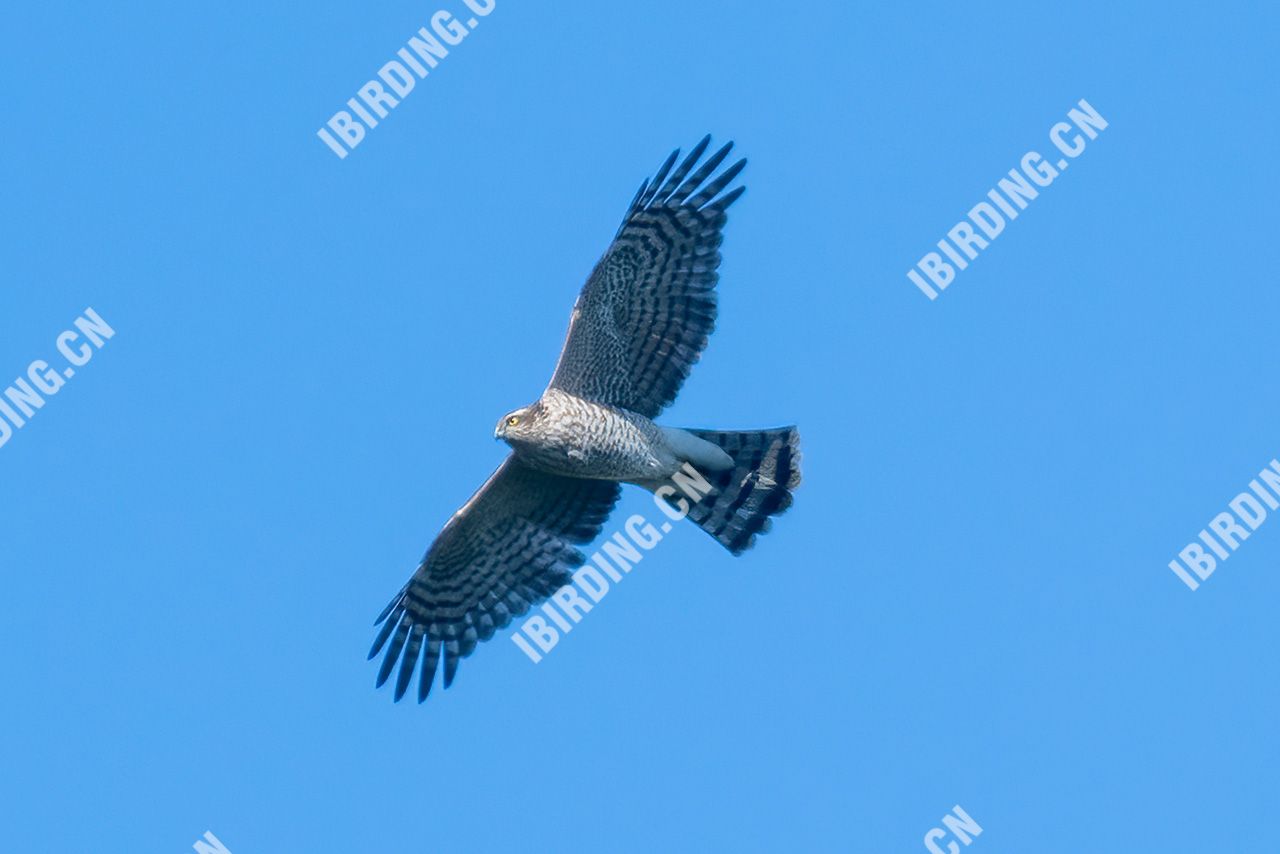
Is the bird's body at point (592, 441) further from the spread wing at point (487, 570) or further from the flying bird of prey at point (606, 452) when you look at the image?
the spread wing at point (487, 570)

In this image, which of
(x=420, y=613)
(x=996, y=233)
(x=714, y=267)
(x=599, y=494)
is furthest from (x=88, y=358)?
(x=996, y=233)

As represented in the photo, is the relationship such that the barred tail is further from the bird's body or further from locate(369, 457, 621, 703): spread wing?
locate(369, 457, 621, 703): spread wing

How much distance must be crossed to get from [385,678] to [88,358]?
378cm

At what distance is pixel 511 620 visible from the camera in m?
13.1

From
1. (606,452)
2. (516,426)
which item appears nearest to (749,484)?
(606,452)

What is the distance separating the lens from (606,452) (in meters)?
12.1

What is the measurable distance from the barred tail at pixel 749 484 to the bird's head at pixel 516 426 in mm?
1440

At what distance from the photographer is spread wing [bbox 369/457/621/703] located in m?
13.0

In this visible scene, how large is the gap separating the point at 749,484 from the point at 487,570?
6.73 ft

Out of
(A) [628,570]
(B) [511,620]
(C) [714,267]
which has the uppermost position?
(C) [714,267]

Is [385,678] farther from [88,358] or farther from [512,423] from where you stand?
[88,358]

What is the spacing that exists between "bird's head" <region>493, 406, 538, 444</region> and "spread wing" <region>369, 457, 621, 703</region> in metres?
0.99

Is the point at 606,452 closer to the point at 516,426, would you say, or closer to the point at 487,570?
the point at 516,426

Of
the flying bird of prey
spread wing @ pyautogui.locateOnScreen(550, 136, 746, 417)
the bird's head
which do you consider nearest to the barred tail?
the flying bird of prey
